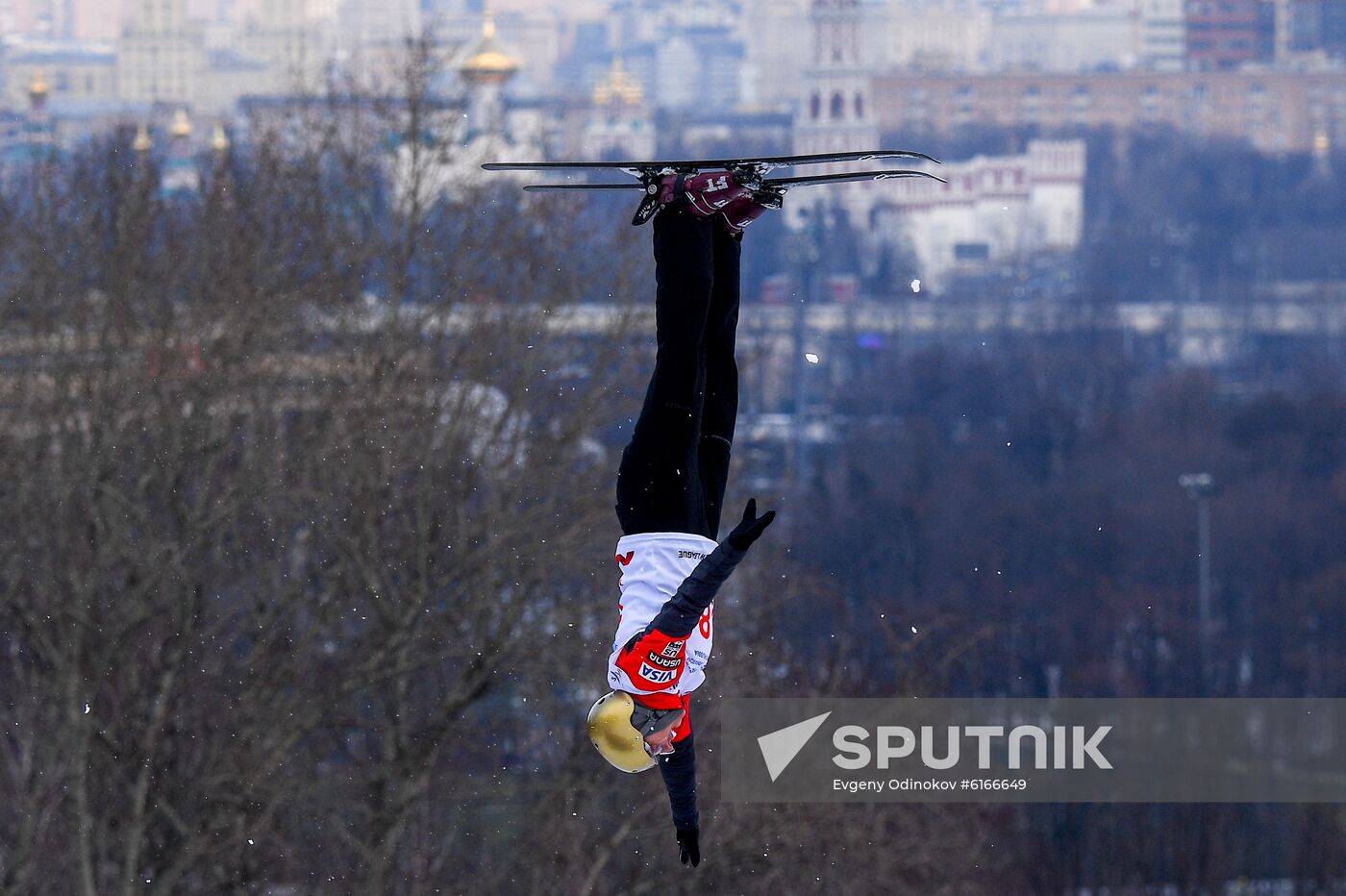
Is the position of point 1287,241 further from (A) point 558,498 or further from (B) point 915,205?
(A) point 558,498

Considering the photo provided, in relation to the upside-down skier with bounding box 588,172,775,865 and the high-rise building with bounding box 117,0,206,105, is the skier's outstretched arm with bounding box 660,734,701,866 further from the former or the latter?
the high-rise building with bounding box 117,0,206,105

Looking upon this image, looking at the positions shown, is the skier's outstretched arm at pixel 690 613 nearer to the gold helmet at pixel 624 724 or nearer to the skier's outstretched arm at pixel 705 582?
the skier's outstretched arm at pixel 705 582

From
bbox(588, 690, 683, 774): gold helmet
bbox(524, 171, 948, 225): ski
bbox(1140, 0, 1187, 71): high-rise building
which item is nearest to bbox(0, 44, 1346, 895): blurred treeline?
bbox(588, 690, 683, 774): gold helmet

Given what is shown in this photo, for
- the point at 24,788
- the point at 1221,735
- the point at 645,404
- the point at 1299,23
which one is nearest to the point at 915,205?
the point at 1221,735

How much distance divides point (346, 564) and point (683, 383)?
42.9ft

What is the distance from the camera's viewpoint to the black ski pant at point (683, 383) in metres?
4.37

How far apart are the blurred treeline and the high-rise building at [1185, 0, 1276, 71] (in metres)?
77.1

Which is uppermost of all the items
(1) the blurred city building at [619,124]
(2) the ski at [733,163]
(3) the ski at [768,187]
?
(1) the blurred city building at [619,124]

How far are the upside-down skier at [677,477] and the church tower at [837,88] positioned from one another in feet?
187

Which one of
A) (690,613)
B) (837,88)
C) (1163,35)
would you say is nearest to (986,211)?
→ (837,88)

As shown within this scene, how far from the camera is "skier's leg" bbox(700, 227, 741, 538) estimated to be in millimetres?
4520

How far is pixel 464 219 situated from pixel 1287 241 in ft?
185

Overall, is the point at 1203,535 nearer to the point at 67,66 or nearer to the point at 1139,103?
the point at 1139,103

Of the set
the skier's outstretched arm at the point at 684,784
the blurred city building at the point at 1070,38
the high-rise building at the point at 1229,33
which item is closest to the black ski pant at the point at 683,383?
the skier's outstretched arm at the point at 684,784
